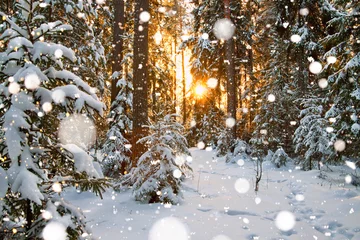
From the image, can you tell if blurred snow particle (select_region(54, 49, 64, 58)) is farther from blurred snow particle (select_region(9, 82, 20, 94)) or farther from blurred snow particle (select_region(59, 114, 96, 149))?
blurred snow particle (select_region(59, 114, 96, 149))

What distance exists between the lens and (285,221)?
568 centimetres

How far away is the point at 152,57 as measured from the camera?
36.7ft

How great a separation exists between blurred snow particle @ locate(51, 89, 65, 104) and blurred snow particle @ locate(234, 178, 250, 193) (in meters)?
6.35

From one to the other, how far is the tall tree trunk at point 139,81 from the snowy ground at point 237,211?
62.1 inches

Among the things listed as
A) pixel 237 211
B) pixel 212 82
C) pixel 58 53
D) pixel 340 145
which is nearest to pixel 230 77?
pixel 212 82

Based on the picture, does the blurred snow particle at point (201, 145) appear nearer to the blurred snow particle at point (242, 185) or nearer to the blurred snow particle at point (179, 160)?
the blurred snow particle at point (242, 185)

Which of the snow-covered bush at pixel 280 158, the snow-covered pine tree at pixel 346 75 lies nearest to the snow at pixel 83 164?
the snow-covered pine tree at pixel 346 75

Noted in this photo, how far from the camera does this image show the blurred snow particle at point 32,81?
104 inches

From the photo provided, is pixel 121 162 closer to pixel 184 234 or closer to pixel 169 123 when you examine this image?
pixel 169 123

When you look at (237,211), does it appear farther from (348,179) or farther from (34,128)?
(348,179)

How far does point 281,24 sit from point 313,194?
33.2 ft

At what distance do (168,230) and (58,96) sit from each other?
303 cm

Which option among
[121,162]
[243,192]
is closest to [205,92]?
[121,162]

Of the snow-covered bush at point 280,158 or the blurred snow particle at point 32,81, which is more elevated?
the blurred snow particle at point 32,81
